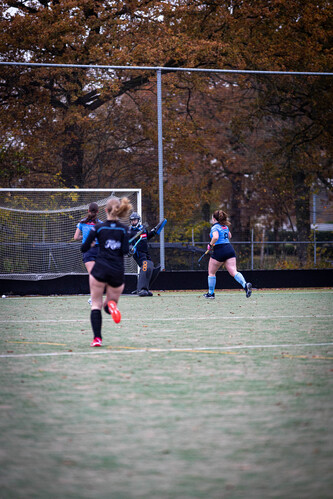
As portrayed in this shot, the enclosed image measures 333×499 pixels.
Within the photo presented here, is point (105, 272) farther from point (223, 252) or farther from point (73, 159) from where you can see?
point (73, 159)

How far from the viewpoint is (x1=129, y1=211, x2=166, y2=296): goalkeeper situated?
54.3ft

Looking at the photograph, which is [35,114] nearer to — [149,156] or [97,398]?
[149,156]

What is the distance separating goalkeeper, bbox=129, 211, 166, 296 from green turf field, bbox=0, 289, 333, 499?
6462 millimetres

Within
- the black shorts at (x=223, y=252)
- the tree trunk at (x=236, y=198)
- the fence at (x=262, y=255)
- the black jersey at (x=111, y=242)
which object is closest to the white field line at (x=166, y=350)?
the black jersey at (x=111, y=242)

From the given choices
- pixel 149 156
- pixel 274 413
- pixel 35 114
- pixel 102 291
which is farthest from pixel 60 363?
pixel 149 156

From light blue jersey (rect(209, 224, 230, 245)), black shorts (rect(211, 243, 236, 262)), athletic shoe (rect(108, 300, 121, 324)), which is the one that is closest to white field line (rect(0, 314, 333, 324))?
athletic shoe (rect(108, 300, 121, 324))

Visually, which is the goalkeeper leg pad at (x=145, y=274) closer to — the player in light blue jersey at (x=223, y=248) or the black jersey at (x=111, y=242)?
the player in light blue jersey at (x=223, y=248)

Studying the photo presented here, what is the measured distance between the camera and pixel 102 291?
8445 millimetres

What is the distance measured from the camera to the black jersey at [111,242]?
27.5 feet

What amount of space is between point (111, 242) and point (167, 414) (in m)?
3.69

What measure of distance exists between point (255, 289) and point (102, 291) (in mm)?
13098

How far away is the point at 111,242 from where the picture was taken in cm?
838

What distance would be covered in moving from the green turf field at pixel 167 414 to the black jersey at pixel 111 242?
3.31 ft

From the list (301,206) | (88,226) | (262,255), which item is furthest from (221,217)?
(301,206)
